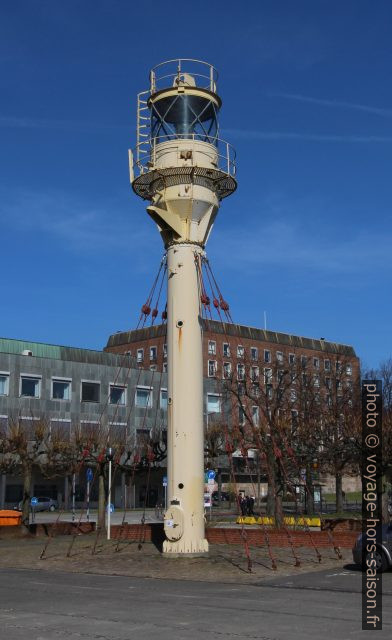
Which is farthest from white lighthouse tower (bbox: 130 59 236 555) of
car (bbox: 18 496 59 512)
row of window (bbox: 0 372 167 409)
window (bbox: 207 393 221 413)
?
window (bbox: 207 393 221 413)

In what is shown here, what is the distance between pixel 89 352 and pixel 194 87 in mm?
46700

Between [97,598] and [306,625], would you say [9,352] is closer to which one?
[97,598]

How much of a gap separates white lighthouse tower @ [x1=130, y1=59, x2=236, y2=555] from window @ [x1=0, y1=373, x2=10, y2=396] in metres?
36.9

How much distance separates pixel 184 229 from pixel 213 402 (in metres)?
51.0

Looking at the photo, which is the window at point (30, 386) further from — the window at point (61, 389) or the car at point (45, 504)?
the car at point (45, 504)

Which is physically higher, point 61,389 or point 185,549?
point 61,389

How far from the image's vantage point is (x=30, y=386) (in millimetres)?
59812

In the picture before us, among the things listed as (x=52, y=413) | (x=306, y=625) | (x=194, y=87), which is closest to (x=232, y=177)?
(x=194, y=87)

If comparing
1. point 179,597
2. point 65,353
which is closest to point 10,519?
point 179,597

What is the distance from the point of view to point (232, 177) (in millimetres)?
23922

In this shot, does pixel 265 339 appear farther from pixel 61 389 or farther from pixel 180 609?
pixel 180 609

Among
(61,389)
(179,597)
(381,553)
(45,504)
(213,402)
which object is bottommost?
(45,504)

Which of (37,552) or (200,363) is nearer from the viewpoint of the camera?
(200,363)

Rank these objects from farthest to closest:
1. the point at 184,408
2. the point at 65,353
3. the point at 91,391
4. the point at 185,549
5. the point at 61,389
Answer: the point at 65,353, the point at 91,391, the point at 61,389, the point at 184,408, the point at 185,549
